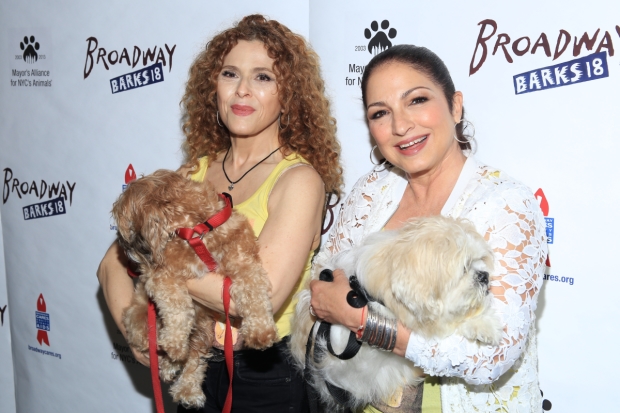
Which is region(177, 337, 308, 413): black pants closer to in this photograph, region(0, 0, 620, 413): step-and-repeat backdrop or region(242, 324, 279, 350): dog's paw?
region(242, 324, 279, 350): dog's paw

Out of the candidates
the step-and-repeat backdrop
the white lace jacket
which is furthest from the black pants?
the step-and-repeat backdrop

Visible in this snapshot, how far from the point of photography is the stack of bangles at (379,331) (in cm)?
177

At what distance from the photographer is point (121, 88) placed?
135 inches

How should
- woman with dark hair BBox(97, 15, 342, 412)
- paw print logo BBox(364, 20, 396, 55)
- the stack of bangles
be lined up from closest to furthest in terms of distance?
the stack of bangles
woman with dark hair BBox(97, 15, 342, 412)
paw print logo BBox(364, 20, 396, 55)

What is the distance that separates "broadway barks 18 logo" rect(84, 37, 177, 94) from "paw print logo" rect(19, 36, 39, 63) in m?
0.47

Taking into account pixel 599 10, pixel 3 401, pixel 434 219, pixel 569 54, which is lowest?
pixel 3 401

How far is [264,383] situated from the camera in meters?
2.23

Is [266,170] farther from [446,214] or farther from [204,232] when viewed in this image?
[446,214]

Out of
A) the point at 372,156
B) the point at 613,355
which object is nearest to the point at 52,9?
the point at 372,156

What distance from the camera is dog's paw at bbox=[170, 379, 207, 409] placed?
2.31 m

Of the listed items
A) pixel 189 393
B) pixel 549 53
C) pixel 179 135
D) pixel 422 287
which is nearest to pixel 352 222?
pixel 422 287

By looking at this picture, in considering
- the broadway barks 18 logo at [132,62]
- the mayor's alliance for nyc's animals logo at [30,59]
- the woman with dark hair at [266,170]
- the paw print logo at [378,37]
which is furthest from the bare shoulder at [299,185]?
Answer: the mayor's alliance for nyc's animals logo at [30,59]

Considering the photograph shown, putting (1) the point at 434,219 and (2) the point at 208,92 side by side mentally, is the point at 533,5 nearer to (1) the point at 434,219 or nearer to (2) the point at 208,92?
(1) the point at 434,219

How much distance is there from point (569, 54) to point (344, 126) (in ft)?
3.59
